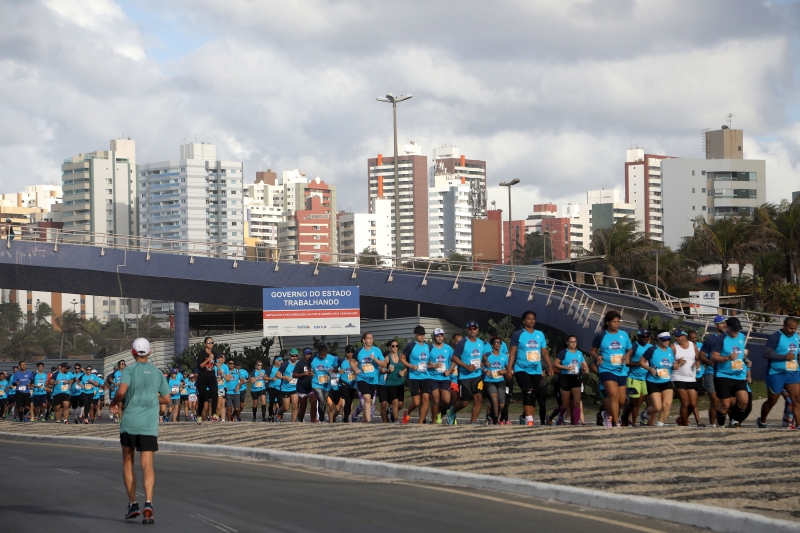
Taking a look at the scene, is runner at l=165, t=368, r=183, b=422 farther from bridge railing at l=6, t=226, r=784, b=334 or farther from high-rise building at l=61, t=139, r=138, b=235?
high-rise building at l=61, t=139, r=138, b=235

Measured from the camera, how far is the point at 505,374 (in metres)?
16.9

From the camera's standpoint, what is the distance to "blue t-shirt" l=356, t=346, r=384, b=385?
19594 millimetres

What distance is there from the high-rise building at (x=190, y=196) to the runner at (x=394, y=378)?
164 metres

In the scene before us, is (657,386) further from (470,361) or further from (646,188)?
(646,188)

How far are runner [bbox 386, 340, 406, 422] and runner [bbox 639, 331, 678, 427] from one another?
5.07 m

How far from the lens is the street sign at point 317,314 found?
37.3 m

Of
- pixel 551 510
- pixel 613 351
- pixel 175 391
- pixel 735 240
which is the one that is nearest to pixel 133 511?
pixel 551 510

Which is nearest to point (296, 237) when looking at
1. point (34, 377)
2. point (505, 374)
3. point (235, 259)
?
point (235, 259)

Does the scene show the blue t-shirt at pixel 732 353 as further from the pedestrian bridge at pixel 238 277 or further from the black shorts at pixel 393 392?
the pedestrian bridge at pixel 238 277

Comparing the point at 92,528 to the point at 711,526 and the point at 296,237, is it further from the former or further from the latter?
the point at 296,237

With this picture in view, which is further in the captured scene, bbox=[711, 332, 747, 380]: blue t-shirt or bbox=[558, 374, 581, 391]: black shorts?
bbox=[558, 374, 581, 391]: black shorts

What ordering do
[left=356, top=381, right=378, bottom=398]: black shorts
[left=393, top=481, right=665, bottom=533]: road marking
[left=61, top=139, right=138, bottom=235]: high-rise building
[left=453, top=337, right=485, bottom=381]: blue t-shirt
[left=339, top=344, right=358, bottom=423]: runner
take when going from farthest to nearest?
[left=61, top=139, right=138, bottom=235]: high-rise building < [left=339, top=344, right=358, bottom=423]: runner < [left=356, top=381, right=378, bottom=398]: black shorts < [left=453, top=337, right=485, bottom=381]: blue t-shirt < [left=393, top=481, right=665, bottom=533]: road marking

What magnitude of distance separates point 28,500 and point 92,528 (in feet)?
7.84

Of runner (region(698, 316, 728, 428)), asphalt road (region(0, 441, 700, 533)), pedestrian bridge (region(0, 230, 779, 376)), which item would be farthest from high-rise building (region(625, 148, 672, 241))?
asphalt road (region(0, 441, 700, 533))
